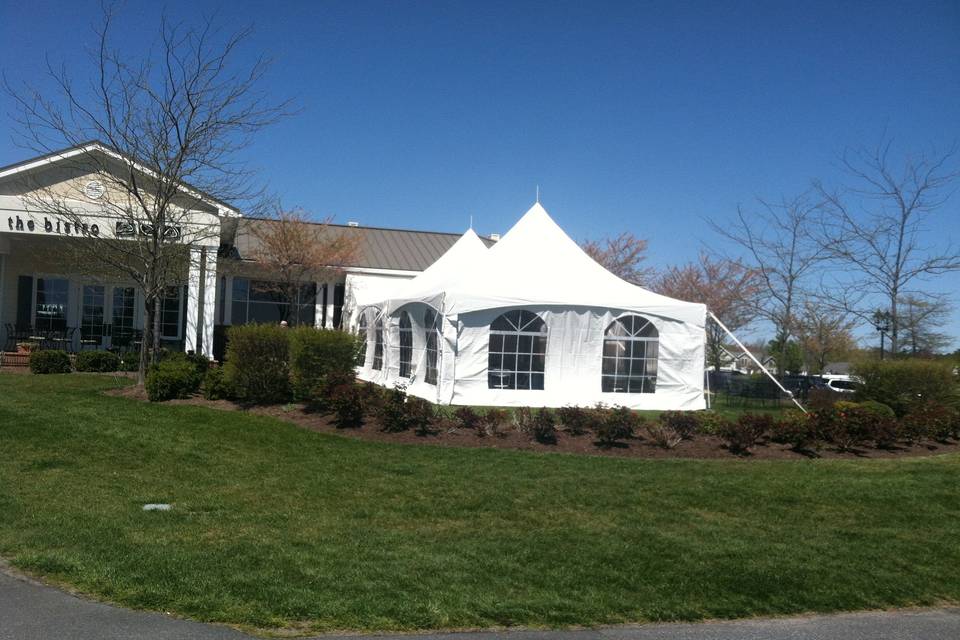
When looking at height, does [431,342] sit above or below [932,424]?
above

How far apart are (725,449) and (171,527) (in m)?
7.73

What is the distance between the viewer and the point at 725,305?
33.8m

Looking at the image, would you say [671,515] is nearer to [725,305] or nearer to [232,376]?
[232,376]

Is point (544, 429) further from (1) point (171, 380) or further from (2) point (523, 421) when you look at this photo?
(1) point (171, 380)

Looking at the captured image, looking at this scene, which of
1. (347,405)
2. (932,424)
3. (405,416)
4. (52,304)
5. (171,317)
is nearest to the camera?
(405,416)

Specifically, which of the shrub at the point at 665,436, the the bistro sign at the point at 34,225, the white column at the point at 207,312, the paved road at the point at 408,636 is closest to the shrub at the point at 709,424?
the shrub at the point at 665,436

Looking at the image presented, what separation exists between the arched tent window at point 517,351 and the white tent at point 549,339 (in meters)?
0.02

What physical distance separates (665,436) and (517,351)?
558 cm

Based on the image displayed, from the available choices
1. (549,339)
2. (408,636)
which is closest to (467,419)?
(549,339)

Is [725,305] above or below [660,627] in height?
above

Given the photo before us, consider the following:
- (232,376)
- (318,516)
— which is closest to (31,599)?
(318,516)

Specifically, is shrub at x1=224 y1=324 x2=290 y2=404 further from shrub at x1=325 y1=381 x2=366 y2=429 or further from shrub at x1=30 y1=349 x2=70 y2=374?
shrub at x1=30 y1=349 x2=70 y2=374

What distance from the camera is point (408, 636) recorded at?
4625 mm

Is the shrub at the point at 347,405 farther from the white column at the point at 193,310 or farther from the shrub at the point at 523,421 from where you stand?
the white column at the point at 193,310
